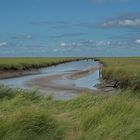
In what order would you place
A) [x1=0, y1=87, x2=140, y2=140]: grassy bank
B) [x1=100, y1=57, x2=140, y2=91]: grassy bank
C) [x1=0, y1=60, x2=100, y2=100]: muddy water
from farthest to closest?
[x1=0, y1=60, x2=100, y2=100]: muddy water, [x1=100, y1=57, x2=140, y2=91]: grassy bank, [x1=0, y1=87, x2=140, y2=140]: grassy bank

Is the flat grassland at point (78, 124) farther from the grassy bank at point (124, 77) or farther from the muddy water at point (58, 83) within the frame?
the grassy bank at point (124, 77)

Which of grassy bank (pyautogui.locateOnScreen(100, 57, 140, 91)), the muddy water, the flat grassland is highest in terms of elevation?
the flat grassland

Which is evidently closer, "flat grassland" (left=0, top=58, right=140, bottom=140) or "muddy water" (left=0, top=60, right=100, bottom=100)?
"flat grassland" (left=0, top=58, right=140, bottom=140)

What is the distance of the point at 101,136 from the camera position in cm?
998

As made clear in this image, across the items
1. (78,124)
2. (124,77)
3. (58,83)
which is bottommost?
(58,83)

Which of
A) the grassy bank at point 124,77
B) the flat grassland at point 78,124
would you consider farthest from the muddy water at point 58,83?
the flat grassland at point 78,124

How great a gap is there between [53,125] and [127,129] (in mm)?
1884

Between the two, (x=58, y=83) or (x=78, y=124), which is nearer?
(x=78, y=124)

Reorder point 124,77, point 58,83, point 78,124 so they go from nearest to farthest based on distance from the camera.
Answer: point 78,124 < point 124,77 < point 58,83

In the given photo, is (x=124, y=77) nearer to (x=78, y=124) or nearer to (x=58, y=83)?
(x=58, y=83)

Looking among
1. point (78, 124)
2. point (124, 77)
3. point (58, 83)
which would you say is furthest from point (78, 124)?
point (58, 83)

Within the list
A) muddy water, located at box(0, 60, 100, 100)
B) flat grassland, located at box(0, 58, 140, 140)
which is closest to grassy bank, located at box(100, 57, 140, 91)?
muddy water, located at box(0, 60, 100, 100)

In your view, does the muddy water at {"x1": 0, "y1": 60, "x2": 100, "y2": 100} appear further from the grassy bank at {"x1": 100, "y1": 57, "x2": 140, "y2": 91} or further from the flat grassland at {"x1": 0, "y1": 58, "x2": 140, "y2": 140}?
the flat grassland at {"x1": 0, "y1": 58, "x2": 140, "y2": 140}

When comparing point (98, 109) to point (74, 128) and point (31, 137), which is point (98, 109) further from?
point (31, 137)
